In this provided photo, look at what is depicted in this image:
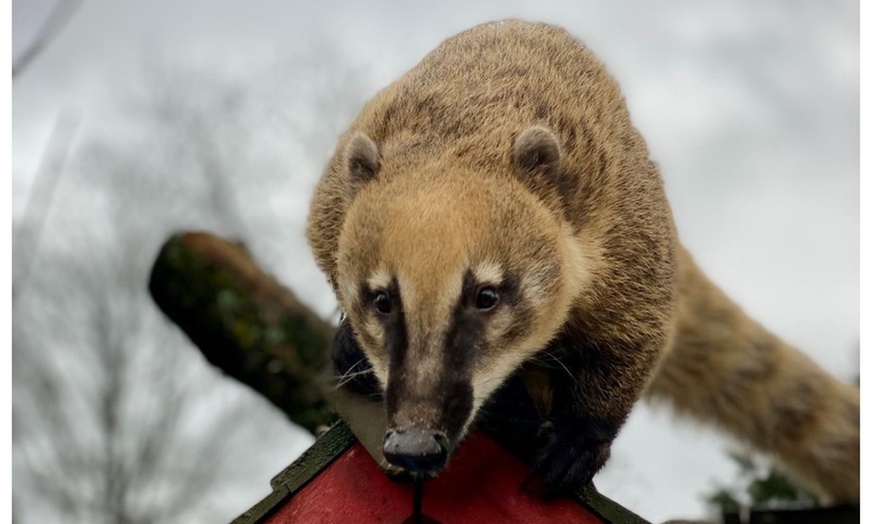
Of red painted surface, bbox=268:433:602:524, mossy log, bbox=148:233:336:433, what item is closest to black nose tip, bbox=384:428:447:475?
red painted surface, bbox=268:433:602:524

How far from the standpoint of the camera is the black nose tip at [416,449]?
5.05ft

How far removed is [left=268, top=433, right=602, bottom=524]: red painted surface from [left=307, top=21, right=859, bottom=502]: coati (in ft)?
0.22

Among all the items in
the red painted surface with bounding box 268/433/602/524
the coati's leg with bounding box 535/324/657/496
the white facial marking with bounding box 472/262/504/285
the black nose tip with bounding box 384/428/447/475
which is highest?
the white facial marking with bounding box 472/262/504/285

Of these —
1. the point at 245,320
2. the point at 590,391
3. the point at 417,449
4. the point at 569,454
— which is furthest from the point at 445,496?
the point at 245,320

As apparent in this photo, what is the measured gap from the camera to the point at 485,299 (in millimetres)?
1758

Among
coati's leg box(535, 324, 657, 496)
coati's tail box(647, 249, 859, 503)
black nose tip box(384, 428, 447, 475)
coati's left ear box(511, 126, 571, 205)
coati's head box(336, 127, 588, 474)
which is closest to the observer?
black nose tip box(384, 428, 447, 475)

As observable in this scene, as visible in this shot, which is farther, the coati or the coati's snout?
the coati

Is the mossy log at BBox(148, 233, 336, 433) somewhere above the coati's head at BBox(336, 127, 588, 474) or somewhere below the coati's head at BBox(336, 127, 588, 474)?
below

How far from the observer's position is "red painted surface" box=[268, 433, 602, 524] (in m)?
2.01

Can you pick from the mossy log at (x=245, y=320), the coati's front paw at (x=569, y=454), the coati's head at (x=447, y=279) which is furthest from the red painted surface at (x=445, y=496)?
the mossy log at (x=245, y=320)

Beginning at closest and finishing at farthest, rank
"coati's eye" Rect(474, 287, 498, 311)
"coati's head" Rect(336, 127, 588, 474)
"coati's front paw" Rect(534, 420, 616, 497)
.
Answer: "coati's head" Rect(336, 127, 588, 474) < "coati's eye" Rect(474, 287, 498, 311) < "coati's front paw" Rect(534, 420, 616, 497)

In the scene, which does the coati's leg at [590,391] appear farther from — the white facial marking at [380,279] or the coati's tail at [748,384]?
the coati's tail at [748,384]

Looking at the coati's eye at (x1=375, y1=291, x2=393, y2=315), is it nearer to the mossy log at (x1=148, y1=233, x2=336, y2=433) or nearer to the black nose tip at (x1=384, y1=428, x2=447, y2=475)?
the black nose tip at (x1=384, y1=428, x2=447, y2=475)

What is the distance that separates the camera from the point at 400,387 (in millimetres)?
1653
